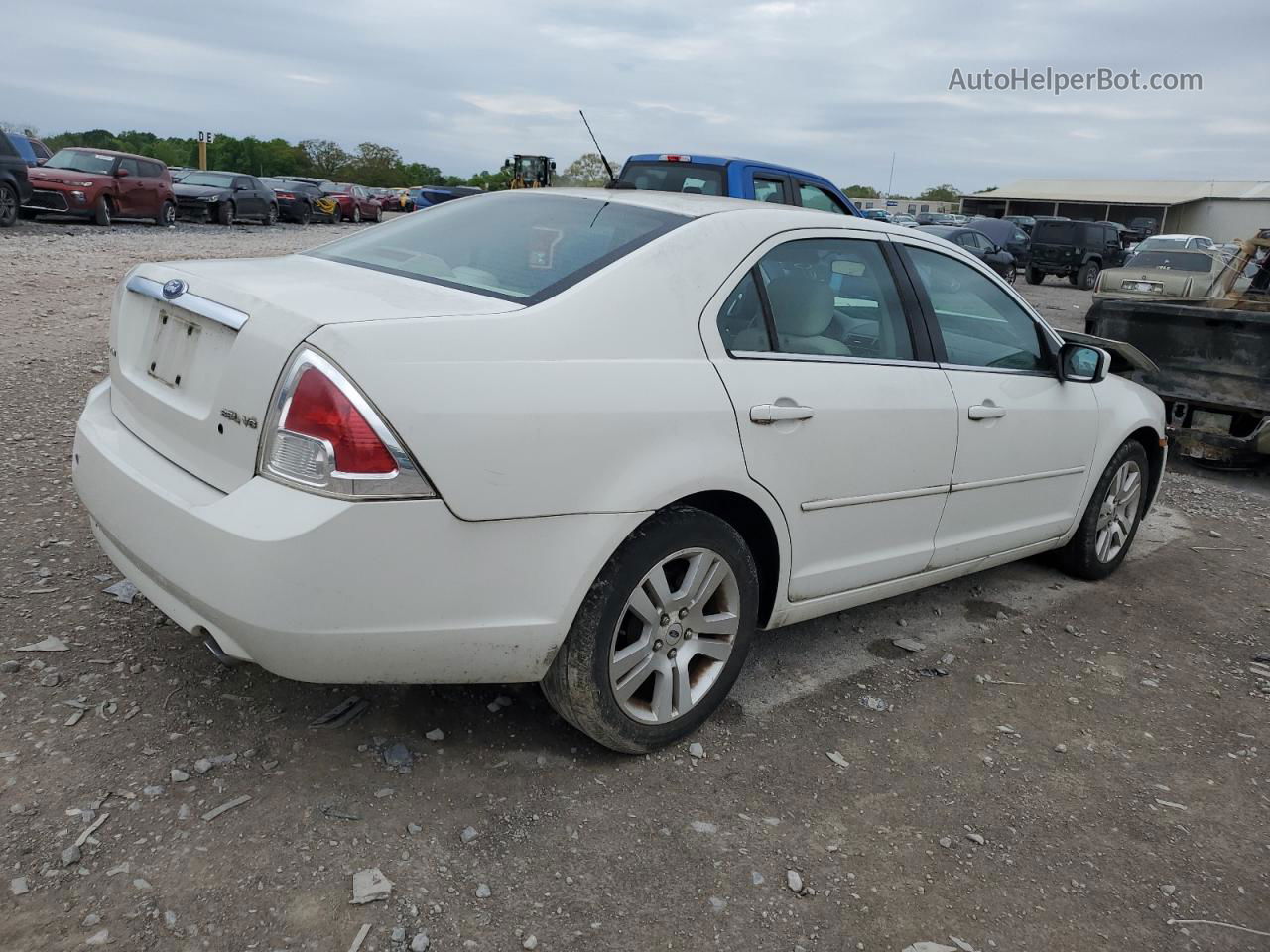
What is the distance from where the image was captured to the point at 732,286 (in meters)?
3.13

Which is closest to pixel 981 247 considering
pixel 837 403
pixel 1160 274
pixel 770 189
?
pixel 1160 274

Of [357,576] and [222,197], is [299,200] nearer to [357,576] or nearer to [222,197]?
[222,197]

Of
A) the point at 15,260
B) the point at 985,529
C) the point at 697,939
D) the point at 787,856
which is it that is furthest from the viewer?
the point at 15,260

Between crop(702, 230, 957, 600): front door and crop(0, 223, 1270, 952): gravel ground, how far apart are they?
56 cm

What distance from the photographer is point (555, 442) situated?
8.49 ft

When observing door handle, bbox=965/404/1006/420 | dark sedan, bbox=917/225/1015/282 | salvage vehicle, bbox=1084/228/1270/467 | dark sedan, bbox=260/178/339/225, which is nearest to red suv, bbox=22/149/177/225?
dark sedan, bbox=260/178/339/225

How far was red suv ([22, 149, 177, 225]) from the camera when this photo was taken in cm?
1925

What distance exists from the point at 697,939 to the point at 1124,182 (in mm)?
76814

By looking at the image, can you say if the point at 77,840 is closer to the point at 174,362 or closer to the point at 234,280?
the point at 174,362

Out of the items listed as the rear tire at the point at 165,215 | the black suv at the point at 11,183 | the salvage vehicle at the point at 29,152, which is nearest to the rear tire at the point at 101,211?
the salvage vehicle at the point at 29,152

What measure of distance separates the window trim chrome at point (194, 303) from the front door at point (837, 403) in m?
1.26

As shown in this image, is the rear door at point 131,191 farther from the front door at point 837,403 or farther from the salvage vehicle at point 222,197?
the front door at point 837,403

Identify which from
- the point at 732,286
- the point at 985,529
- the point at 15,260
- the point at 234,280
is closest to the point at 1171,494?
the point at 985,529

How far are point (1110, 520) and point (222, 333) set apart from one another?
411cm
